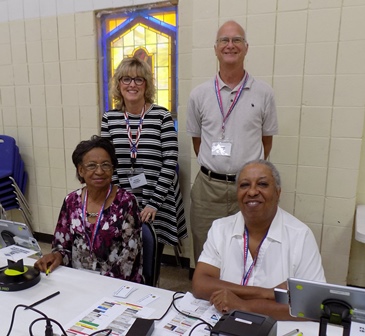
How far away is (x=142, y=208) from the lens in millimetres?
2354

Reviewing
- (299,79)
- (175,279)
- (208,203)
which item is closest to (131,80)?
(208,203)

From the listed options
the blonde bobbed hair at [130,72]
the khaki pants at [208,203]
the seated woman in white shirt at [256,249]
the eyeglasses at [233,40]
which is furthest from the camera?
the blonde bobbed hair at [130,72]

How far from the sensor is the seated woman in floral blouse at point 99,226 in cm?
169

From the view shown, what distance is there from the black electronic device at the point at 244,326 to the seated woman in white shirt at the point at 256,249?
28 cm

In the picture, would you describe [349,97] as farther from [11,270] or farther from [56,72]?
[56,72]

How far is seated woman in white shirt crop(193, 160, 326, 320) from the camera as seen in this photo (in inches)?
54.1

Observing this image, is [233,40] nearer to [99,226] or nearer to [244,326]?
[99,226]

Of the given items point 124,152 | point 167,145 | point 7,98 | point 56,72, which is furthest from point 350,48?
point 7,98

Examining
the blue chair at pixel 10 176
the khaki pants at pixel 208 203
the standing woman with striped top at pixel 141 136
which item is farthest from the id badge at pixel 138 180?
the blue chair at pixel 10 176

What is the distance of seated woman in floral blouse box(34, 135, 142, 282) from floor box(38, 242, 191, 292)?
3.81 ft

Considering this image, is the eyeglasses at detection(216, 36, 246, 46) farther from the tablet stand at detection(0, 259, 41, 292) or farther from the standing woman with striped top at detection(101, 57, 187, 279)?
the tablet stand at detection(0, 259, 41, 292)

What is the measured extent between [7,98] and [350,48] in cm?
318

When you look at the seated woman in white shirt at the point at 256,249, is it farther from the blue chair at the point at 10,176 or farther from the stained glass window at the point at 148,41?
the blue chair at the point at 10,176

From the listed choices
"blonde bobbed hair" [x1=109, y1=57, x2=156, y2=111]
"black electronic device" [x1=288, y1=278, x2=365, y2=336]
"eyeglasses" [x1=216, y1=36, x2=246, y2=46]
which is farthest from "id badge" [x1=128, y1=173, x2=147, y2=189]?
"black electronic device" [x1=288, y1=278, x2=365, y2=336]
